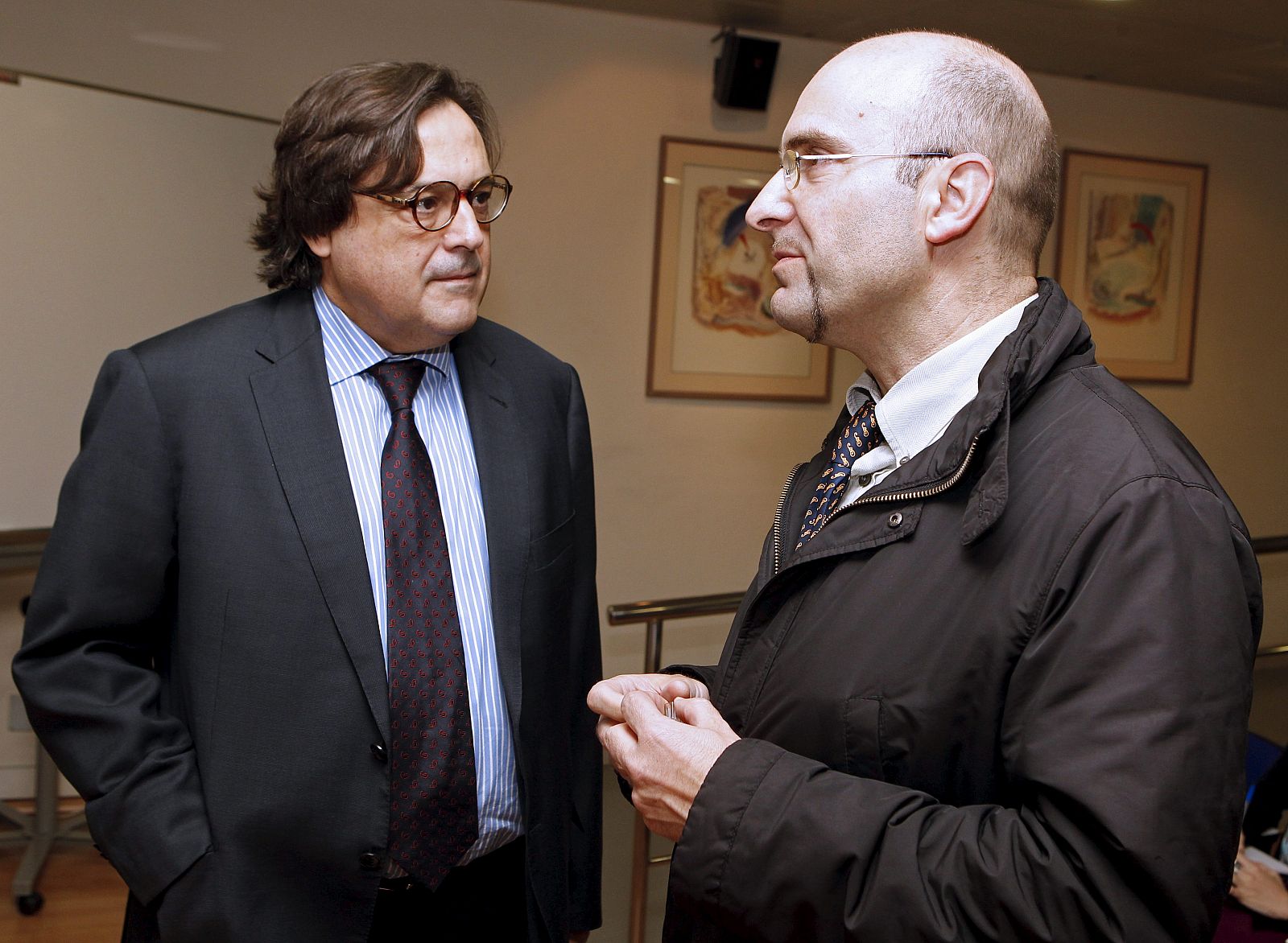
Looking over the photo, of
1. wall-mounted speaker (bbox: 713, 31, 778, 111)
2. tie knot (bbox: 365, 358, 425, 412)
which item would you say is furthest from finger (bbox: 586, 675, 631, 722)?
wall-mounted speaker (bbox: 713, 31, 778, 111)

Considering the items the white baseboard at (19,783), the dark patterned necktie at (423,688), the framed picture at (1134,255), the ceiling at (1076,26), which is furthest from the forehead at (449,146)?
the framed picture at (1134,255)

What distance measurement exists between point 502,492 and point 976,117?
3.04 feet

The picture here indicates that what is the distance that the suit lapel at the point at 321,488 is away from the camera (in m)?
1.58

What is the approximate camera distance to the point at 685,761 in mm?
1159

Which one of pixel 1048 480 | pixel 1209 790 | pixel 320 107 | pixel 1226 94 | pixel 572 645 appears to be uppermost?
pixel 1226 94

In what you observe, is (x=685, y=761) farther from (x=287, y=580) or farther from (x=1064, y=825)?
(x=287, y=580)

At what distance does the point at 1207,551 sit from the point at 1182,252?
507 centimetres

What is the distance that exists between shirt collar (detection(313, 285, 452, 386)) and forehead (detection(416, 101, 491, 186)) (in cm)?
26

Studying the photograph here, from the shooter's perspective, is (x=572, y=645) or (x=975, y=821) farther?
(x=572, y=645)

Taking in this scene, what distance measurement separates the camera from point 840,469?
1435 mm

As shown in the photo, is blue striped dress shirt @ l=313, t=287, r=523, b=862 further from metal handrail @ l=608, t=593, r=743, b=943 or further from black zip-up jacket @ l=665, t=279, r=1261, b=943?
metal handrail @ l=608, t=593, r=743, b=943

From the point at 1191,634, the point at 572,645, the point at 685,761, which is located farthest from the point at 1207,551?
the point at 572,645

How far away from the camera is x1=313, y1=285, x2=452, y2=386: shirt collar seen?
69.1 inches

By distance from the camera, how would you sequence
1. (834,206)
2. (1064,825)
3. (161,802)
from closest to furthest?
(1064,825) → (834,206) → (161,802)
